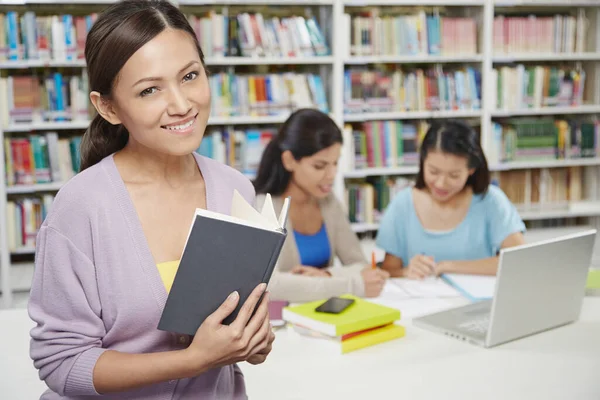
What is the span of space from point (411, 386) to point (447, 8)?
11.0ft

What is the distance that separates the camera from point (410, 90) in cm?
412

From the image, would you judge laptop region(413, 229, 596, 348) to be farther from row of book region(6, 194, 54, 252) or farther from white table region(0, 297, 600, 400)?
row of book region(6, 194, 54, 252)

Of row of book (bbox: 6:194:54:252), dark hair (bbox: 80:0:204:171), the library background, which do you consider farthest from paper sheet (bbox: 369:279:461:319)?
row of book (bbox: 6:194:54:252)

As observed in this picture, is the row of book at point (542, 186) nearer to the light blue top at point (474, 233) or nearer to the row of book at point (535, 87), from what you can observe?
the row of book at point (535, 87)

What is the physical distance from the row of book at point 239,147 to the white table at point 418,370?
7.24 ft

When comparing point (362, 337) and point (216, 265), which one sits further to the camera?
point (362, 337)

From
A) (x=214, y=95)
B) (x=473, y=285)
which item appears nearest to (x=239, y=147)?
(x=214, y=95)

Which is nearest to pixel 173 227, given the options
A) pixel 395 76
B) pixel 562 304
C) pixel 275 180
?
pixel 562 304

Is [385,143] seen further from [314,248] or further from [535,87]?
[314,248]

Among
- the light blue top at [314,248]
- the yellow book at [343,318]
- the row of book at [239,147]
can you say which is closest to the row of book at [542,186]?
the row of book at [239,147]

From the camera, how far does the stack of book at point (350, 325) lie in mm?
1656

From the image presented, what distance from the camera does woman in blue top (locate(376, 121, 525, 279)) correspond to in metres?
2.54

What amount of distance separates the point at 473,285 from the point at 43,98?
2588 mm

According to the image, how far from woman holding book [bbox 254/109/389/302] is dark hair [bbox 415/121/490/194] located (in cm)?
35
